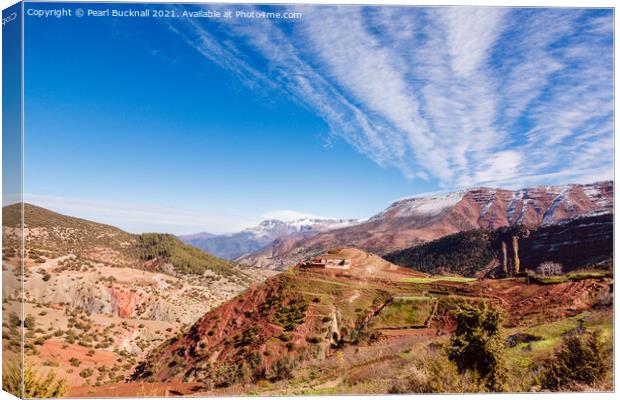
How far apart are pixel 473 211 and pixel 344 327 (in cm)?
427

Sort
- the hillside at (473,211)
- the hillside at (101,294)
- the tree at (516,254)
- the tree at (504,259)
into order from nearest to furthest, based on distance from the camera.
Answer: the hillside at (473,211) < the tree at (516,254) < the tree at (504,259) < the hillside at (101,294)

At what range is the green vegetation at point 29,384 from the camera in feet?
21.9

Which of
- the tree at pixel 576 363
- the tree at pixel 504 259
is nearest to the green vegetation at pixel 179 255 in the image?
the tree at pixel 504 259

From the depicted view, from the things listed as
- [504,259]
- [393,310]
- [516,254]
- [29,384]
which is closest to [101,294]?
[29,384]

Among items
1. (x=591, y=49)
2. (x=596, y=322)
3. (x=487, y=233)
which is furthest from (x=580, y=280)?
(x=591, y=49)

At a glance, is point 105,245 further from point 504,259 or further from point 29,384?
point 504,259

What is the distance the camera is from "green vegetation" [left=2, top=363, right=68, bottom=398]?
6664 millimetres

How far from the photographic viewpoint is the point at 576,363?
6.72 meters

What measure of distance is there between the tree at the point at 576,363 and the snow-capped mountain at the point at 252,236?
18.1ft

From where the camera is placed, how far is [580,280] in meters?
8.45

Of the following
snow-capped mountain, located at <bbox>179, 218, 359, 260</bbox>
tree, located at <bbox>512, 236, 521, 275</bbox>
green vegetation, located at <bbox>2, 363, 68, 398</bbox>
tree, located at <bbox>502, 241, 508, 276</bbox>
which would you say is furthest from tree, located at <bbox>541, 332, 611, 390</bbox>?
green vegetation, located at <bbox>2, 363, 68, 398</bbox>

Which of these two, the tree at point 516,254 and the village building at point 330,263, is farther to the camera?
the village building at point 330,263

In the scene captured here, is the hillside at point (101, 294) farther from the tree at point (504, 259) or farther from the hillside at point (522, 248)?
the tree at point (504, 259)

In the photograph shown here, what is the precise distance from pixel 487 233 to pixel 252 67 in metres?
7.60
